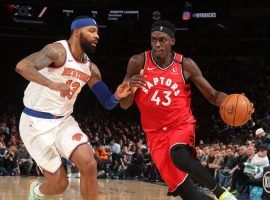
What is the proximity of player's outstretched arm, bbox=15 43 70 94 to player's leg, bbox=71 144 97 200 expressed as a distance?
22.2 inches

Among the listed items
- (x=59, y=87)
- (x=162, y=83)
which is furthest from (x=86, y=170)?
(x=162, y=83)

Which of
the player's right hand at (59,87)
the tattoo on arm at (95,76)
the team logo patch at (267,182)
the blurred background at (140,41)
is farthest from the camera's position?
the blurred background at (140,41)

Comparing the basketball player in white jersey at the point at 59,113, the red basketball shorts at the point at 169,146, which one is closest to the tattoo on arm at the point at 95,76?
the basketball player in white jersey at the point at 59,113

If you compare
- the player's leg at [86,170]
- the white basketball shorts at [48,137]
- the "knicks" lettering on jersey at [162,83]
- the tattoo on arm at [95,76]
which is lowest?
the player's leg at [86,170]

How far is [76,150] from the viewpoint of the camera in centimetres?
459

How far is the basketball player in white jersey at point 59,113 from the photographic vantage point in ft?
15.0

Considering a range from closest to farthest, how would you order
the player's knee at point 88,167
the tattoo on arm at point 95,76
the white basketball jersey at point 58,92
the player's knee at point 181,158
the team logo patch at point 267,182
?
the player's knee at point 88,167, the player's knee at point 181,158, the white basketball jersey at point 58,92, the tattoo on arm at point 95,76, the team logo patch at point 267,182

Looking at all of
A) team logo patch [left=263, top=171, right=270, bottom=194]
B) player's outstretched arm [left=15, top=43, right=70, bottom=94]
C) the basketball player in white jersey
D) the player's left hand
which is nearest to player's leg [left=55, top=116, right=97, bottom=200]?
the basketball player in white jersey

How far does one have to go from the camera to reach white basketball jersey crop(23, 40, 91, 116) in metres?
4.74

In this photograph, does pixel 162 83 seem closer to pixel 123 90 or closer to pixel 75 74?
pixel 123 90

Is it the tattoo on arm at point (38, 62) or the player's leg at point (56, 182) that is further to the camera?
the player's leg at point (56, 182)

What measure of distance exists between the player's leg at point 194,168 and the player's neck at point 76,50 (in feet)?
4.14

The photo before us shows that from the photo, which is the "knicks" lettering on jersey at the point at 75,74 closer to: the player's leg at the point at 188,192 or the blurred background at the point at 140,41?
the player's leg at the point at 188,192

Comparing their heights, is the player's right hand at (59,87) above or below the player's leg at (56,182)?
above
